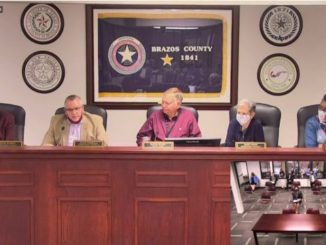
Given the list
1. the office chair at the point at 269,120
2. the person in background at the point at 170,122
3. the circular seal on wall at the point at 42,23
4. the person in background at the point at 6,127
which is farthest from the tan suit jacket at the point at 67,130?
the circular seal on wall at the point at 42,23

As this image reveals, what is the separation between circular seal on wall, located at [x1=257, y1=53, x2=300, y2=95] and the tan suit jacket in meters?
2.21

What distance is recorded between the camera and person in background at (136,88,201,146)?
4.41m

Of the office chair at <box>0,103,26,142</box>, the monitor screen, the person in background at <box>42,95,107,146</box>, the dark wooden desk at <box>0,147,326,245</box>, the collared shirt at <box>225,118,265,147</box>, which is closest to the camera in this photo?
the dark wooden desk at <box>0,147,326,245</box>

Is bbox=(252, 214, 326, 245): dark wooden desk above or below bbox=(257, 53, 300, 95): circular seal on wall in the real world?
below

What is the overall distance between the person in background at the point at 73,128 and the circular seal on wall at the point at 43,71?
159cm

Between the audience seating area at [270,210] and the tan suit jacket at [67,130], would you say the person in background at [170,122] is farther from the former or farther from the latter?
the audience seating area at [270,210]

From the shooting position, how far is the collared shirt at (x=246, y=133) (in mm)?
4340

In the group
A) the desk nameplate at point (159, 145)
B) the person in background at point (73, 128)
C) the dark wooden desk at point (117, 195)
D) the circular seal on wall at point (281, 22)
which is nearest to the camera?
the dark wooden desk at point (117, 195)

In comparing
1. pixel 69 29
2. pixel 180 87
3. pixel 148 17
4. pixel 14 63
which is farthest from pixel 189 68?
pixel 14 63

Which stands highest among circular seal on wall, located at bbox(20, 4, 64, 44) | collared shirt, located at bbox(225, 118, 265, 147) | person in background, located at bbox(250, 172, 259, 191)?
circular seal on wall, located at bbox(20, 4, 64, 44)

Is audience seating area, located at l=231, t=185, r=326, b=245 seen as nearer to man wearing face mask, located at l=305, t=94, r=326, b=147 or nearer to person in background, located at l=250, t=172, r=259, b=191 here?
person in background, located at l=250, t=172, r=259, b=191

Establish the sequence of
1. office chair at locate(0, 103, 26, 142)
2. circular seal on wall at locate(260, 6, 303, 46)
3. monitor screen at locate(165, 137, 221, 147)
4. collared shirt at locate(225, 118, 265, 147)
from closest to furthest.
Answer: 1. monitor screen at locate(165, 137, 221, 147)
2. collared shirt at locate(225, 118, 265, 147)
3. office chair at locate(0, 103, 26, 142)
4. circular seal on wall at locate(260, 6, 303, 46)

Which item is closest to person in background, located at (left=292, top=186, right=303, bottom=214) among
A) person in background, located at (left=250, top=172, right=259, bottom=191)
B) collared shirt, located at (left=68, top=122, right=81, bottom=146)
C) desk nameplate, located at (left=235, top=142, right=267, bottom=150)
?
person in background, located at (left=250, top=172, right=259, bottom=191)

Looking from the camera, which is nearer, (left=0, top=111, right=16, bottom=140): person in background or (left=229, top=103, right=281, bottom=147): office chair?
(left=0, top=111, right=16, bottom=140): person in background
